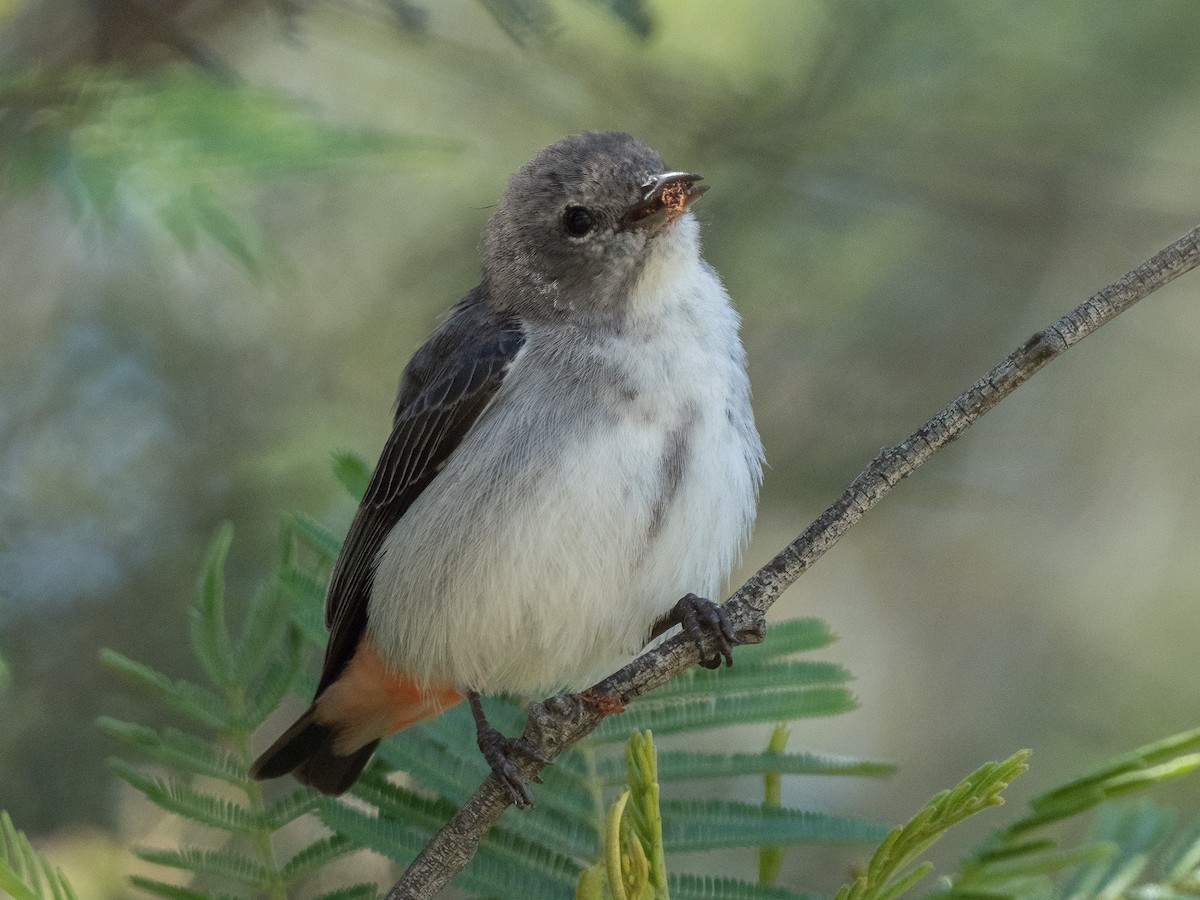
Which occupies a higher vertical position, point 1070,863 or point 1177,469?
point 1177,469

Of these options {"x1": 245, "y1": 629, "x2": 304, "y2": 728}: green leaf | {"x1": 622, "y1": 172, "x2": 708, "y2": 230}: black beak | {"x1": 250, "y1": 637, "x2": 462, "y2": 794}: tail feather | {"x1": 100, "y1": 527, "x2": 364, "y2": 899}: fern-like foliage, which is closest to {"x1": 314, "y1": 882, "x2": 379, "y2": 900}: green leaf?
{"x1": 100, "y1": 527, "x2": 364, "y2": 899}: fern-like foliage

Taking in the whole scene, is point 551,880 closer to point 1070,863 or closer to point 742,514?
point 1070,863

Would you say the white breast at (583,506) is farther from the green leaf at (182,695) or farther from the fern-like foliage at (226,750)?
the green leaf at (182,695)

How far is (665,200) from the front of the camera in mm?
3092

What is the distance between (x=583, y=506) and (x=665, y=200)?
0.77 meters

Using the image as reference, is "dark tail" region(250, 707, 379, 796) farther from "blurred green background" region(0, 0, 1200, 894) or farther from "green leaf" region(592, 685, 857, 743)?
"green leaf" region(592, 685, 857, 743)

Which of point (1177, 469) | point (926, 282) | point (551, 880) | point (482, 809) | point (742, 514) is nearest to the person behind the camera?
A: point (482, 809)

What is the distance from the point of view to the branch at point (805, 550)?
1.73 metres

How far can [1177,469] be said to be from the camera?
4.98 m

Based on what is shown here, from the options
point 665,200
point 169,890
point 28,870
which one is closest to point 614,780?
point 169,890

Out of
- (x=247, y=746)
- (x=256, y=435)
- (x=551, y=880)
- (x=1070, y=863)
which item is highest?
(x=256, y=435)

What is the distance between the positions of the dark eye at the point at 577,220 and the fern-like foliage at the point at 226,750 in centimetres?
127

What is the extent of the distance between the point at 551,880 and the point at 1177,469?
3.69 metres

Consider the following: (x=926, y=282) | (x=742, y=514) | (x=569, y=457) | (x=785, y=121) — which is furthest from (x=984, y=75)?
(x=569, y=457)
